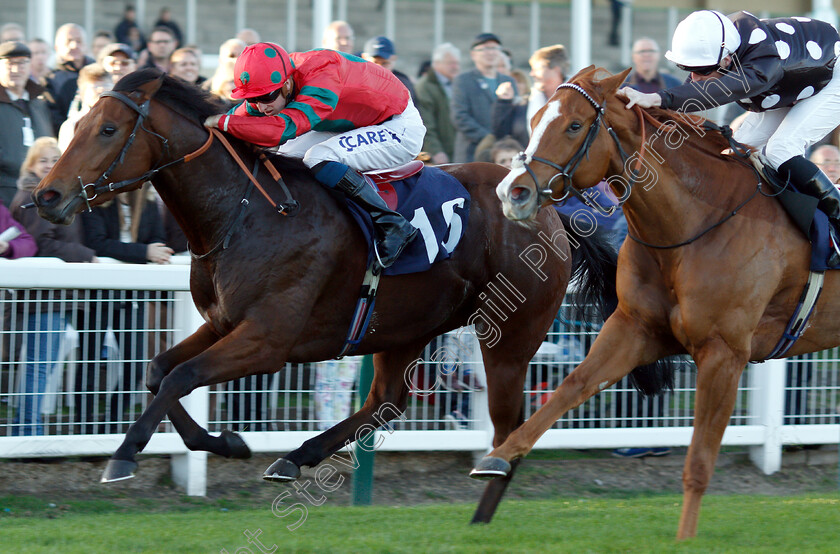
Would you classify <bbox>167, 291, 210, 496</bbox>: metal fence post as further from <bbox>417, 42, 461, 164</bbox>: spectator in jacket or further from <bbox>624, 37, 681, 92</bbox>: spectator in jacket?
<bbox>624, 37, 681, 92</bbox>: spectator in jacket

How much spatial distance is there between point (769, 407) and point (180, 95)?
3744mm

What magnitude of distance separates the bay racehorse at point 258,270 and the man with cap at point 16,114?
238 centimetres

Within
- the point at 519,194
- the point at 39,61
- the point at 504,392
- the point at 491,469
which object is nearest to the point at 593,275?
the point at 504,392

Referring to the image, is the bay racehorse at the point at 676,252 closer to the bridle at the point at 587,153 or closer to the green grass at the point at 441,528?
the bridle at the point at 587,153

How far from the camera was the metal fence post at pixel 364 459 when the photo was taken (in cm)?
514

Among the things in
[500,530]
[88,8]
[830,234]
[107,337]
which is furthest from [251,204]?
[88,8]

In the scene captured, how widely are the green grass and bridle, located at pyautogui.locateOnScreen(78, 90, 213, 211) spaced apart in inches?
49.3

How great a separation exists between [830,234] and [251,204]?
228 cm

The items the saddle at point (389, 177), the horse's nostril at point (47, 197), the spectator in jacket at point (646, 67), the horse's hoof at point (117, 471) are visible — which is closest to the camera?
the horse's hoof at point (117, 471)

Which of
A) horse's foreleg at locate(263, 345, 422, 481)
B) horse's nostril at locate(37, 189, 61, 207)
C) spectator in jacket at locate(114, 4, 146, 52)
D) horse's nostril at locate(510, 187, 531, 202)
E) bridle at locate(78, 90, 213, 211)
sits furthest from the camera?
spectator in jacket at locate(114, 4, 146, 52)

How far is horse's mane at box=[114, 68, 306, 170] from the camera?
4.13m

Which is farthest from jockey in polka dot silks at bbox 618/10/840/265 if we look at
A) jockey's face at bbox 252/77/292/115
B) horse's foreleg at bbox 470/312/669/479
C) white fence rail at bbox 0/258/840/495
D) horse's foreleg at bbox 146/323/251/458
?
horse's foreleg at bbox 146/323/251/458

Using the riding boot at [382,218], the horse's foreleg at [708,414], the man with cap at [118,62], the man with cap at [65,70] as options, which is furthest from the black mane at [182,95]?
the man with cap at [65,70]

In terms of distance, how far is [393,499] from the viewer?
5469mm
